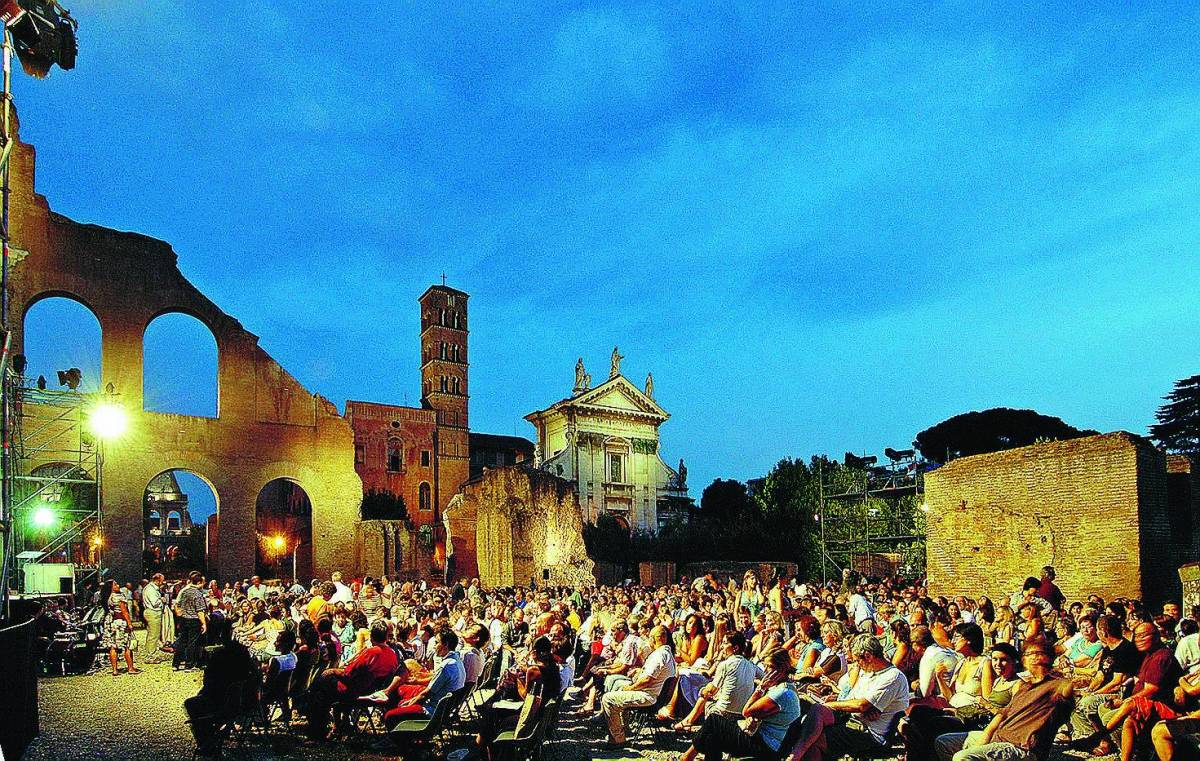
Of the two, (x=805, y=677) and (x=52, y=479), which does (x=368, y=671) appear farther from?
(x=52, y=479)

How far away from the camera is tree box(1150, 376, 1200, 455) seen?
4528cm

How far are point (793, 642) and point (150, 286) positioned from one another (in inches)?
1225

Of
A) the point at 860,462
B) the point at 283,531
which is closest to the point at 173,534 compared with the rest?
the point at 283,531

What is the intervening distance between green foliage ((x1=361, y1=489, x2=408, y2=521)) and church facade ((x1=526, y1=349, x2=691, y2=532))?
11089 millimetres

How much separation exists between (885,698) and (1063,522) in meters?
12.0

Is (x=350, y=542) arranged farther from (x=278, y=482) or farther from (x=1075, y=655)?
(x=1075, y=655)

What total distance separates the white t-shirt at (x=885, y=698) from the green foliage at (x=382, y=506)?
4490 cm

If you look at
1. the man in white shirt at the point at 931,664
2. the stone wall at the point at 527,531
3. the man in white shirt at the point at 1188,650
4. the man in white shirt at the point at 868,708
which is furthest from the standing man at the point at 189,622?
the man in white shirt at the point at 1188,650

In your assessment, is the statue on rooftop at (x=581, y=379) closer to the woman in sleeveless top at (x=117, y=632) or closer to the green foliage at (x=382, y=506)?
the green foliage at (x=382, y=506)

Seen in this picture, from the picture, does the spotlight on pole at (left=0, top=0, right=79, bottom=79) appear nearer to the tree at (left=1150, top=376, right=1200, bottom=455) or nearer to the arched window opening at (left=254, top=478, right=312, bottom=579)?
the arched window opening at (left=254, top=478, right=312, bottom=579)

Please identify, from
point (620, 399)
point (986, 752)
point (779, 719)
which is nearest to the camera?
point (986, 752)

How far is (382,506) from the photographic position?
2009 inches

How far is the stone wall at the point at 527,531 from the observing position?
26828 millimetres

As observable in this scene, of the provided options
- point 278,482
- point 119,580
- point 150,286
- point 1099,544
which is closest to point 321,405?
point 150,286
